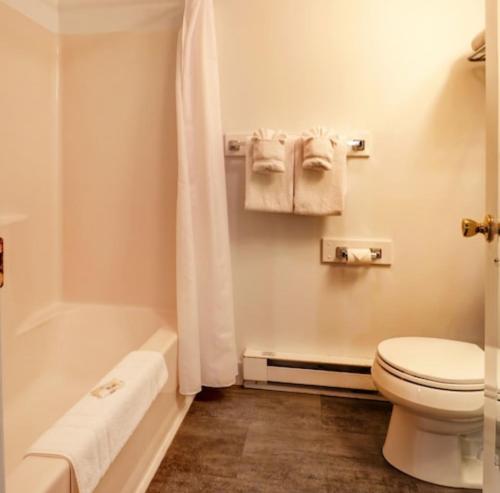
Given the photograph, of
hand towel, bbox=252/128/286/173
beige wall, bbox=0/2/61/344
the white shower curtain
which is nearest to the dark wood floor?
the white shower curtain

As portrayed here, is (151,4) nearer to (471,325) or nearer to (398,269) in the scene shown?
(398,269)

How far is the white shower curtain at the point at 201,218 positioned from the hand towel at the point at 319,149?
0.39 metres

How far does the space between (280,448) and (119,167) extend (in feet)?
4.99

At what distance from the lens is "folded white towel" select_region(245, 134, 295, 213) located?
1.75m

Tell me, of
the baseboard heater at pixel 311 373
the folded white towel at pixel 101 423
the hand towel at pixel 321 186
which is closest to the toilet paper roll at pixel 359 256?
the hand towel at pixel 321 186

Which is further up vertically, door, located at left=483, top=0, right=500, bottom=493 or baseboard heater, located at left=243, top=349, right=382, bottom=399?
door, located at left=483, top=0, right=500, bottom=493

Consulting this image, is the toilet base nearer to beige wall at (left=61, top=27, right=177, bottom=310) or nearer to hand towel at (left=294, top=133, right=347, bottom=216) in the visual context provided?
hand towel at (left=294, top=133, right=347, bottom=216)

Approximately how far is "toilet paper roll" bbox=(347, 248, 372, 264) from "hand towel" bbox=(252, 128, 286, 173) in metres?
0.51

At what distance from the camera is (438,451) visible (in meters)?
1.37

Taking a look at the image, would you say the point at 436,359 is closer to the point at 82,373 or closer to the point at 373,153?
the point at 373,153

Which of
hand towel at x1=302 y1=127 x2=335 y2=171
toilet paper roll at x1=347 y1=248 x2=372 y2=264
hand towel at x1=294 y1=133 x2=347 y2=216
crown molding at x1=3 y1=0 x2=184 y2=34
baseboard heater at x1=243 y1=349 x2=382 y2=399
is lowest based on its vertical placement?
baseboard heater at x1=243 y1=349 x2=382 y2=399

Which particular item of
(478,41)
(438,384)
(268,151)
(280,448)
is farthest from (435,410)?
(478,41)

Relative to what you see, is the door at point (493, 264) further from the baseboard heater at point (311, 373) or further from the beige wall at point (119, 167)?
the beige wall at point (119, 167)

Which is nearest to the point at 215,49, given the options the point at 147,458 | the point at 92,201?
the point at 92,201
